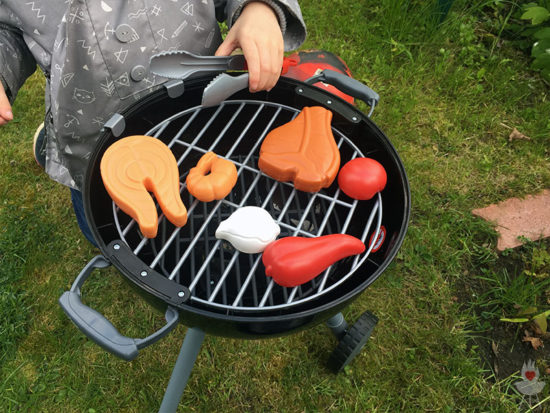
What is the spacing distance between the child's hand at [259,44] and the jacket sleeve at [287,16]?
24 mm

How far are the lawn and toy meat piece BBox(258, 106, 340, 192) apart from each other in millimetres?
919

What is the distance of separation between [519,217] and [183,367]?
1691mm

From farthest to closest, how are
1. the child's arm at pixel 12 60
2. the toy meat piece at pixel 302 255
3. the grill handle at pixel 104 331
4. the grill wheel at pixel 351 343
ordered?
1. the grill wheel at pixel 351 343
2. the child's arm at pixel 12 60
3. the toy meat piece at pixel 302 255
4. the grill handle at pixel 104 331

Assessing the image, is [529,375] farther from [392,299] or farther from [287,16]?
[287,16]

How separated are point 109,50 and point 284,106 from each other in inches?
22.0

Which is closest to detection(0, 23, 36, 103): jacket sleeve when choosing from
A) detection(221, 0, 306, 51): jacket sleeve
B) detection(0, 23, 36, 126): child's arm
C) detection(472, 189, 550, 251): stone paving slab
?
detection(0, 23, 36, 126): child's arm

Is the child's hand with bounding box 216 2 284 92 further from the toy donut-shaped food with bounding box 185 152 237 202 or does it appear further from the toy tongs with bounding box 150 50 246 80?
the toy donut-shaped food with bounding box 185 152 237 202

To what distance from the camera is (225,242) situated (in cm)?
125

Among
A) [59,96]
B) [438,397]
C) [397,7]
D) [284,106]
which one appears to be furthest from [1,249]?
[397,7]

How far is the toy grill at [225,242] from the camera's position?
0.94 m

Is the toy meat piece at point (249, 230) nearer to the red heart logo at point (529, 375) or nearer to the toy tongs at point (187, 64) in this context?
the toy tongs at point (187, 64)

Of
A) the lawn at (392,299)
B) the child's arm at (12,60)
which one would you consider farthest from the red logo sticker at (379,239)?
the child's arm at (12,60)

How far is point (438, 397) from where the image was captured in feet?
5.57

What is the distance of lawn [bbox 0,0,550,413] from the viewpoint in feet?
5.58
